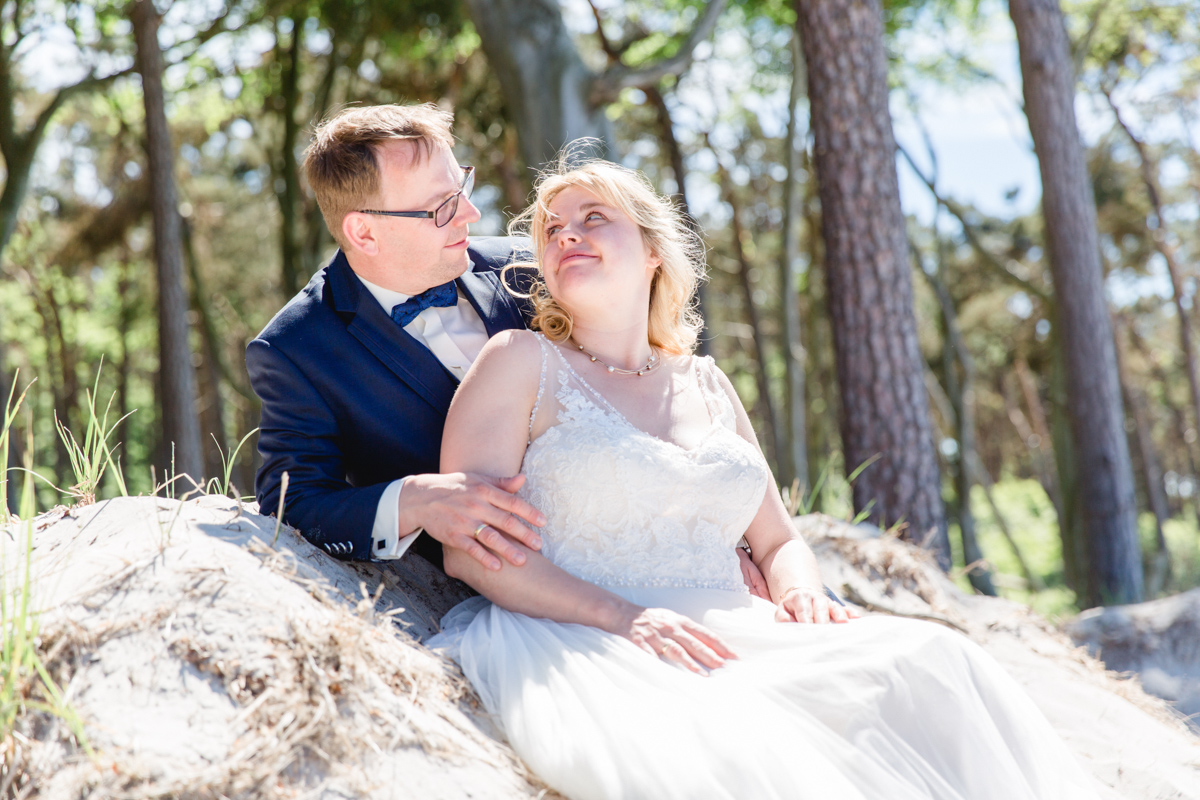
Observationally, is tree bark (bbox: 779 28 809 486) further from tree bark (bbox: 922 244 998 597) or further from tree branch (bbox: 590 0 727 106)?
tree branch (bbox: 590 0 727 106)

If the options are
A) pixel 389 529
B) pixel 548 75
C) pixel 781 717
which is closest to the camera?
pixel 781 717

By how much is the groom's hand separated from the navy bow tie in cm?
82

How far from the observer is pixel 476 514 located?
2646 millimetres

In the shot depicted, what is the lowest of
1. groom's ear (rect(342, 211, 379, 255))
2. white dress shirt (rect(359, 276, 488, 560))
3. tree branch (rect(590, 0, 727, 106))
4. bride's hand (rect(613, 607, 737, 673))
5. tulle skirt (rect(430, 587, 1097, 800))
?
tulle skirt (rect(430, 587, 1097, 800))

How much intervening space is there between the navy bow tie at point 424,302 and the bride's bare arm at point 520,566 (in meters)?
0.52

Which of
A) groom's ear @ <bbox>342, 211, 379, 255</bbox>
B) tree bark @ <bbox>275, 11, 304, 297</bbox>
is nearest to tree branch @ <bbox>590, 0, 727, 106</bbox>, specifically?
groom's ear @ <bbox>342, 211, 379, 255</bbox>

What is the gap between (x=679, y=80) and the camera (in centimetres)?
1548

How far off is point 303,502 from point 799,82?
11.4m

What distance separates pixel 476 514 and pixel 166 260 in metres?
7.20

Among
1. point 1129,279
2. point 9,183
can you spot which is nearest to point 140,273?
point 9,183

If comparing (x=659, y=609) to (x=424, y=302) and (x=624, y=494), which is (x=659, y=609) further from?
(x=424, y=302)

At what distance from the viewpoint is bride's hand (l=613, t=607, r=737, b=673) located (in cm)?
247

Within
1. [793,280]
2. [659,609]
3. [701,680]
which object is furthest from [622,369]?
[793,280]

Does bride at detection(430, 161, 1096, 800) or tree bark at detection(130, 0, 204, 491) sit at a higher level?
tree bark at detection(130, 0, 204, 491)
